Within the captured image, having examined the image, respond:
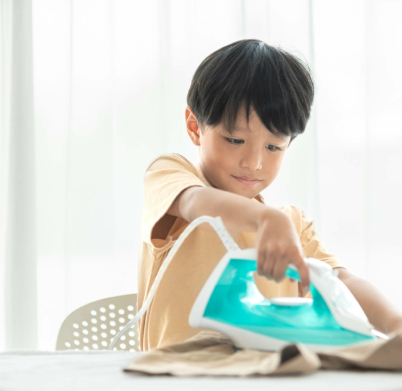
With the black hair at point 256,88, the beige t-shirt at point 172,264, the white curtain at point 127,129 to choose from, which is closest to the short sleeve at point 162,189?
the beige t-shirt at point 172,264

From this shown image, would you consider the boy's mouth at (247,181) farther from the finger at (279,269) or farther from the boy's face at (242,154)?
the finger at (279,269)

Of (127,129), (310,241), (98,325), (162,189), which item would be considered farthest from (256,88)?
(127,129)

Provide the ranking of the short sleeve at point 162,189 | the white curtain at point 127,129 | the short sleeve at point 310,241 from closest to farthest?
1. the short sleeve at point 162,189
2. the short sleeve at point 310,241
3. the white curtain at point 127,129

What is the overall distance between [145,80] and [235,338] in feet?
4.39

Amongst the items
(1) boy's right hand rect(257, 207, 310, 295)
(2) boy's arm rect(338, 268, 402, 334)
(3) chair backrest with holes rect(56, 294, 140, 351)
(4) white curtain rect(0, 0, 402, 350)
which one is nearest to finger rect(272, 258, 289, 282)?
(1) boy's right hand rect(257, 207, 310, 295)

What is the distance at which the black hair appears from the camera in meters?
0.82

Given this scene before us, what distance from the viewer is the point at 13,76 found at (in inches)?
70.2

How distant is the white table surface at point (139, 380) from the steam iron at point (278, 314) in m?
0.10

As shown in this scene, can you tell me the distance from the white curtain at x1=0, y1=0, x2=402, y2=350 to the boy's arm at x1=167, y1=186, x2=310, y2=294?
101cm

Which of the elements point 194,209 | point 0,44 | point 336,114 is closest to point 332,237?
point 336,114

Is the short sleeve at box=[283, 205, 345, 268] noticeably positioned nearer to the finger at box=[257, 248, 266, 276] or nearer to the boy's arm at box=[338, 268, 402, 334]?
the boy's arm at box=[338, 268, 402, 334]

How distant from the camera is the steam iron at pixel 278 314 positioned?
21.4 inches

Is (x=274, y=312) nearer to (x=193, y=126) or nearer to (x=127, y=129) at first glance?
(x=193, y=126)

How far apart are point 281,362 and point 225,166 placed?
47 centimetres
